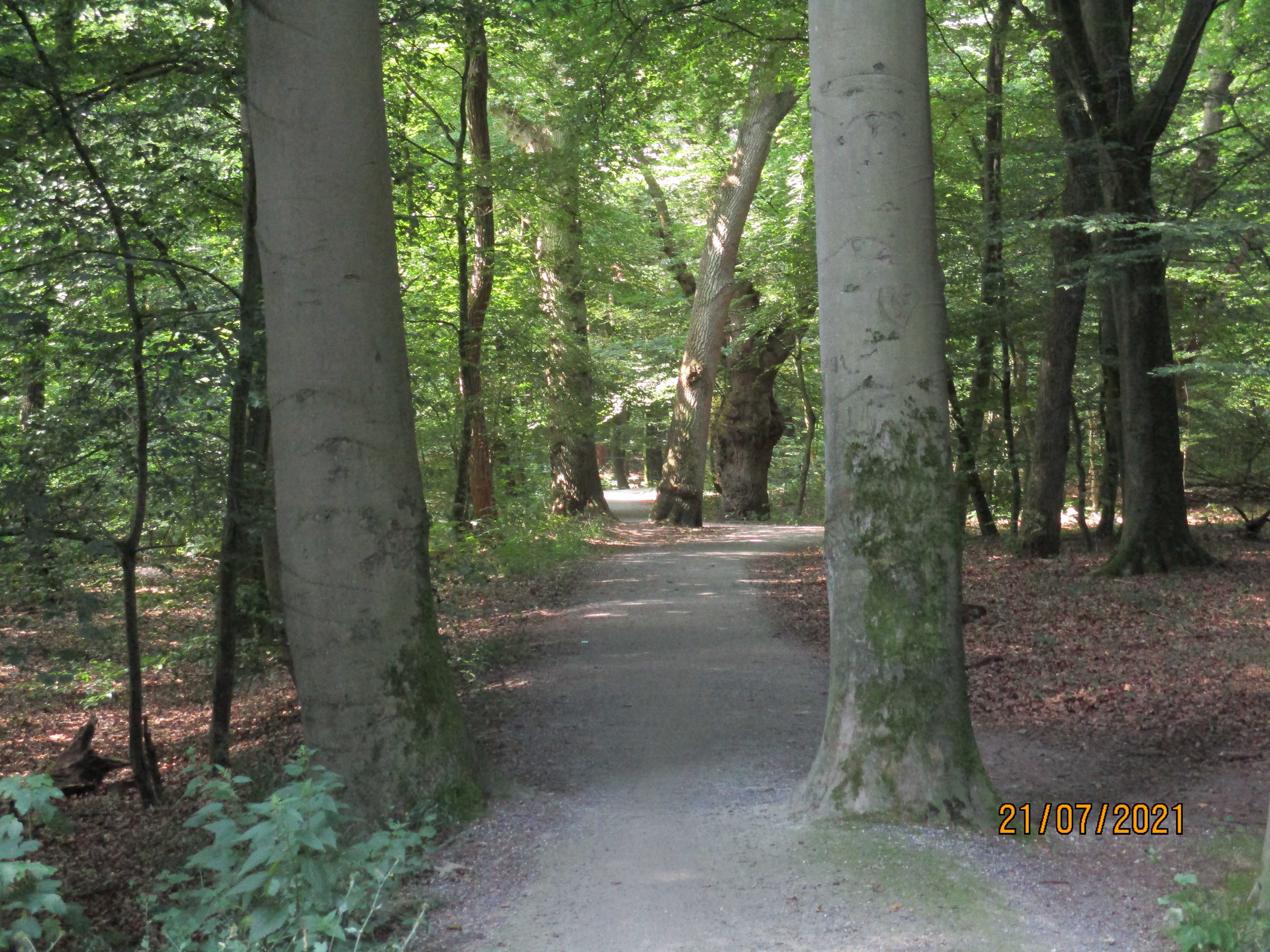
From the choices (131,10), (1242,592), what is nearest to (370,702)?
(131,10)

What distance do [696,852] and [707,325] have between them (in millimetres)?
17626

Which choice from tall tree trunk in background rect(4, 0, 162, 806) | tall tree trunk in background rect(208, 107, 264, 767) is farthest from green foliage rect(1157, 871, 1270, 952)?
tall tree trunk in background rect(4, 0, 162, 806)

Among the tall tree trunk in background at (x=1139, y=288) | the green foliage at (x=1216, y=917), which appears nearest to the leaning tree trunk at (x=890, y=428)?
the green foliage at (x=1216, y=917)

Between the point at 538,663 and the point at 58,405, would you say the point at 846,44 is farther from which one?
the point at 538,663

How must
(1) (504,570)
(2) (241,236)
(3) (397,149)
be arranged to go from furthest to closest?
1. (1) (504,570)
2. (3) (397,149)
3. (2) (241,236)

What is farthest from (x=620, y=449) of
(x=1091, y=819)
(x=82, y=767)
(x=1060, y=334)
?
(x=1091, y=819)

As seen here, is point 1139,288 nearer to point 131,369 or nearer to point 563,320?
point 563,320

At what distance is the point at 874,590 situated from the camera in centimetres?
520

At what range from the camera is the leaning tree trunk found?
5109 millimetres

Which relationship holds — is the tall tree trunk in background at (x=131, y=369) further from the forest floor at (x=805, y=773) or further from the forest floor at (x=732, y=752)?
the forest floor at (x=805, y=773)

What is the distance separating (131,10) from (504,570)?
27.6ft

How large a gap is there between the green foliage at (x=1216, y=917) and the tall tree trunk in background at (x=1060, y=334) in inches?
364

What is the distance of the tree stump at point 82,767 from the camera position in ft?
26.3

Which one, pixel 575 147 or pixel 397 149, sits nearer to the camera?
pixel 397 149
